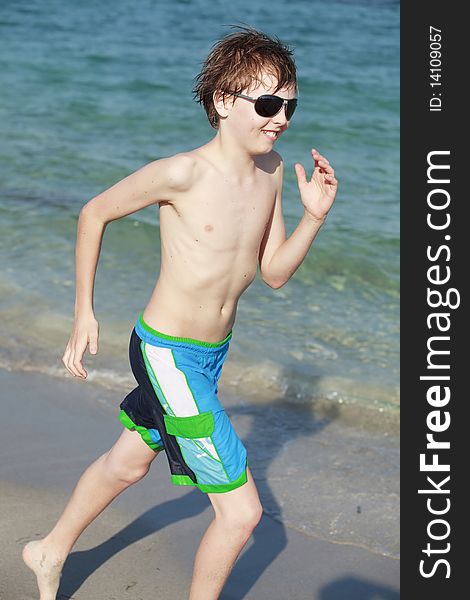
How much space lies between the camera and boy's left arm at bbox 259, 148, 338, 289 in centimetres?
297

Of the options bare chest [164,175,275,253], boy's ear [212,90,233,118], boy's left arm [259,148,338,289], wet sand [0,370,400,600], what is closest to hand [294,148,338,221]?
boy's left arm [259,148,338,289]

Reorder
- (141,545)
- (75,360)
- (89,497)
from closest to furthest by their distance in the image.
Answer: (75,360)
(89,497)
(141,545)

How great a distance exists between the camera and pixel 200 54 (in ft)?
45.5

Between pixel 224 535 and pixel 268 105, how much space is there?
1181 millimetres

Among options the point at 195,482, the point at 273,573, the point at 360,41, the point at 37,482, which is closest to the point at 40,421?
the point at 37,482

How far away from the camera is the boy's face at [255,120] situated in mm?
2840

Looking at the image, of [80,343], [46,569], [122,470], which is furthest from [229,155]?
[46,569]

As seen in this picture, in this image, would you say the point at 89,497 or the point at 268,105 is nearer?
the point at 268,105

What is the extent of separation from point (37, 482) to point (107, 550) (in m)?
0.49

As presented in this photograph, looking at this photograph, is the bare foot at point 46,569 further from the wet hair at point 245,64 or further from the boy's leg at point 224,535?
the wet hair at point 245,64

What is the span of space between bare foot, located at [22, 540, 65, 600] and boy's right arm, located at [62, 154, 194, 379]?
619 mm

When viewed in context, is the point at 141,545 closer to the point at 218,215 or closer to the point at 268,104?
the point at 218,215

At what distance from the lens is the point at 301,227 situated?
3.00 metres

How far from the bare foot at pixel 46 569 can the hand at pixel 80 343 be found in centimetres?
63
